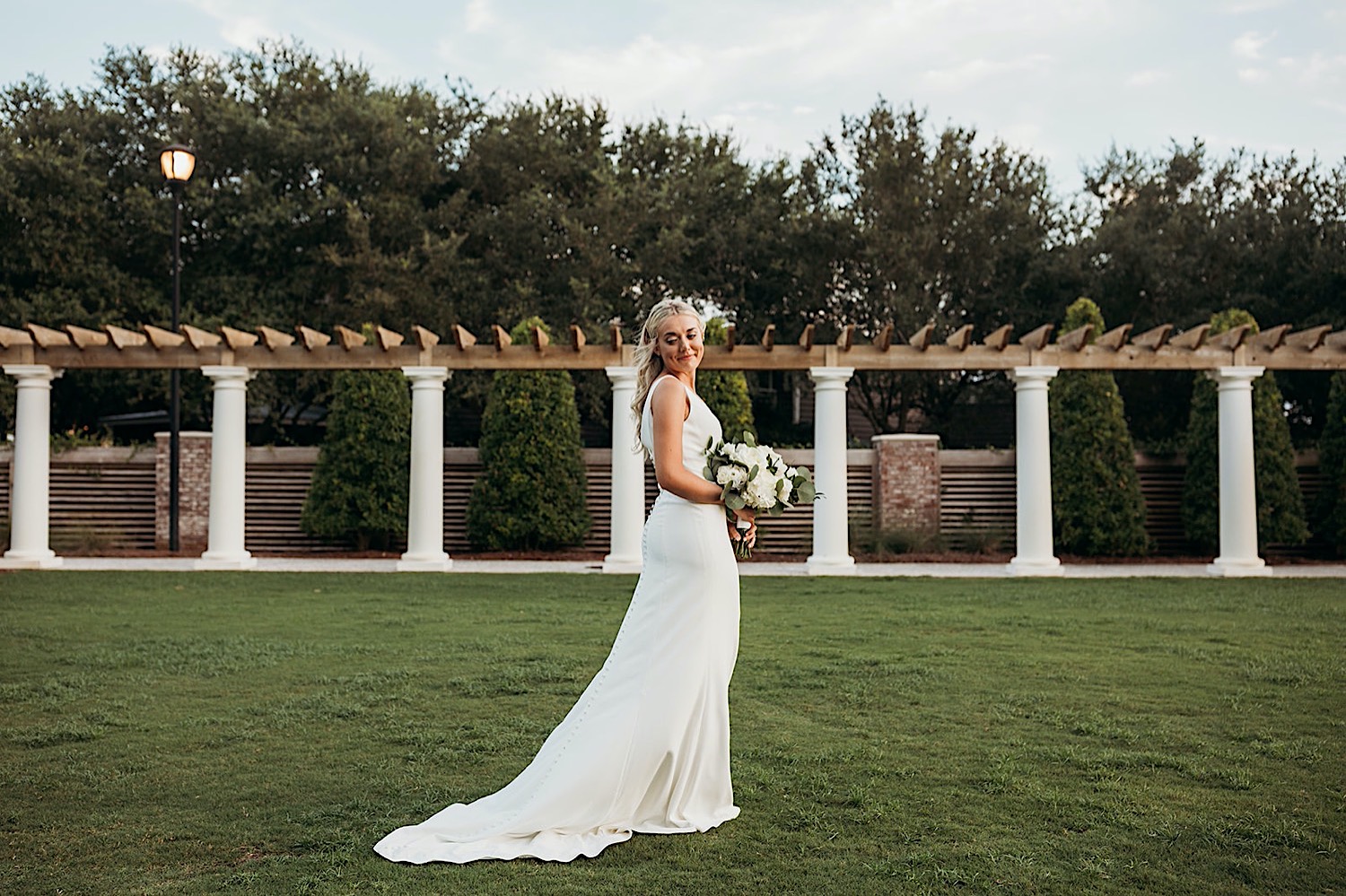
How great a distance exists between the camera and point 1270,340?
1466 centimetres

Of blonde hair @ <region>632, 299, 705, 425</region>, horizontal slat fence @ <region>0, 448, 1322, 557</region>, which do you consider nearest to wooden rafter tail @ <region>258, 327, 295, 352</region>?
horizontal slat fence @ <region>0, 448, 1322, 557</region>

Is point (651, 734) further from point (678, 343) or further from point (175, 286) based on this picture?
point (175, 286)

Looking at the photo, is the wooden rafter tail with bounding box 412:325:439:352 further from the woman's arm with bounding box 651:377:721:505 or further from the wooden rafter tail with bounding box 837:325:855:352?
the woman's arm with bounding box 651:377:721:505

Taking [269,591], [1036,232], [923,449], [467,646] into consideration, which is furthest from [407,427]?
[1036,232]

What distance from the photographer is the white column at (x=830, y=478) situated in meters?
14.9

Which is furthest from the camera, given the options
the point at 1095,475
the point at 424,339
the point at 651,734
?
the point at 1095,475

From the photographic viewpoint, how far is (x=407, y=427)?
19.0 m

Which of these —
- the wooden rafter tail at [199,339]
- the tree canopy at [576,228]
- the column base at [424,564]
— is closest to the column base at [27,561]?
the wooden rafter tail at [199,339]

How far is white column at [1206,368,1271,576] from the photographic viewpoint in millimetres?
14859

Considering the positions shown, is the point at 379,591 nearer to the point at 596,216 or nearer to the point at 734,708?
the point at 734,708

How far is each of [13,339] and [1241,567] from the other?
53.2 feet

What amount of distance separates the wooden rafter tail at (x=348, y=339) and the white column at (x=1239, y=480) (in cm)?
1103

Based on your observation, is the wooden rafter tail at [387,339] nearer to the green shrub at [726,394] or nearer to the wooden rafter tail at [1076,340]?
the green shrub at [726,394]

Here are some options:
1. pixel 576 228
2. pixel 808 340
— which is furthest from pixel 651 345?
pixel 576 228
